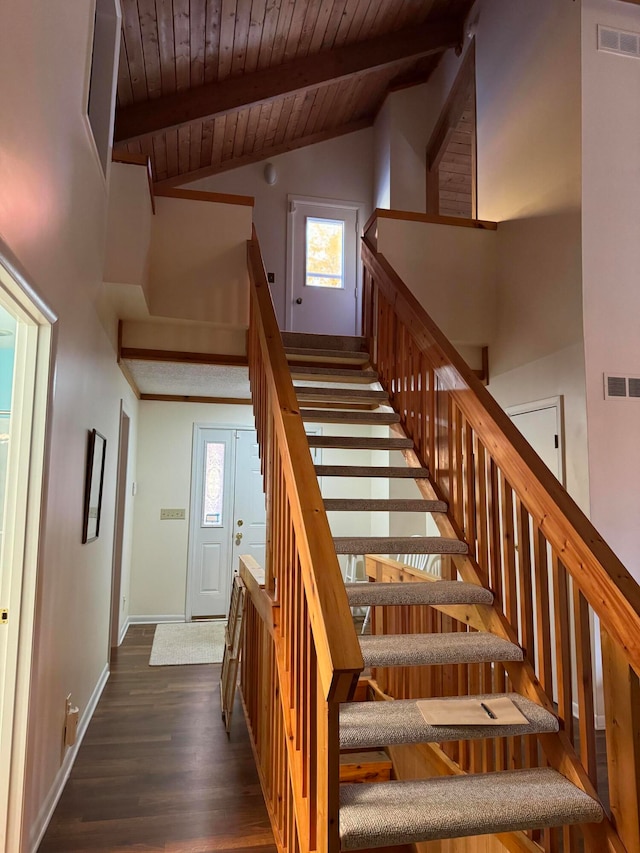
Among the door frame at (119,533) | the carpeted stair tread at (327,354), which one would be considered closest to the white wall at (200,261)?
the carpeted stair tread at (327,354)

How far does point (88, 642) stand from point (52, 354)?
2.03 m

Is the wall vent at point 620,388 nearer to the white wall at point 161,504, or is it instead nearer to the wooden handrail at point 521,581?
the wooden handrail at point 521,581

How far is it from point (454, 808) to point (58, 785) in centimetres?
201

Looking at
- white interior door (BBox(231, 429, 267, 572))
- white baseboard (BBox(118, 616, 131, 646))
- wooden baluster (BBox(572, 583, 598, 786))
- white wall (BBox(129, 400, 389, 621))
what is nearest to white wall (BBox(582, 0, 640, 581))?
wooden baluster (BBox(572, 583, 598, 786))

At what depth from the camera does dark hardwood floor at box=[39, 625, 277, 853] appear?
2.44m

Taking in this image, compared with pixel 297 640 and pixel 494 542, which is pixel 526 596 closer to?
pixel 494 542

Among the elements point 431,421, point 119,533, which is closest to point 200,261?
point 431,421

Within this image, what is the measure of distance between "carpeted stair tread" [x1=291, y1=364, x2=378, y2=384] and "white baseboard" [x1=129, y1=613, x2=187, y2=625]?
3.39 metres

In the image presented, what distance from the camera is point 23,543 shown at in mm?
2184

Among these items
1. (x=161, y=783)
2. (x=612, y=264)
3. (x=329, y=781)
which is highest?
(x=612, y=264)

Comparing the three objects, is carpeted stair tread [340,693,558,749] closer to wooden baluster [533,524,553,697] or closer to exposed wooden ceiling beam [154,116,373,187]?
wooden baluster [533,524,553,697]

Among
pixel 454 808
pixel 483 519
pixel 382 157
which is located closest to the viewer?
pixel 454 808

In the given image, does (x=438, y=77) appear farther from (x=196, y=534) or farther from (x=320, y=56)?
(x=196, y=534)

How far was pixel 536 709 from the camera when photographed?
1.97m
